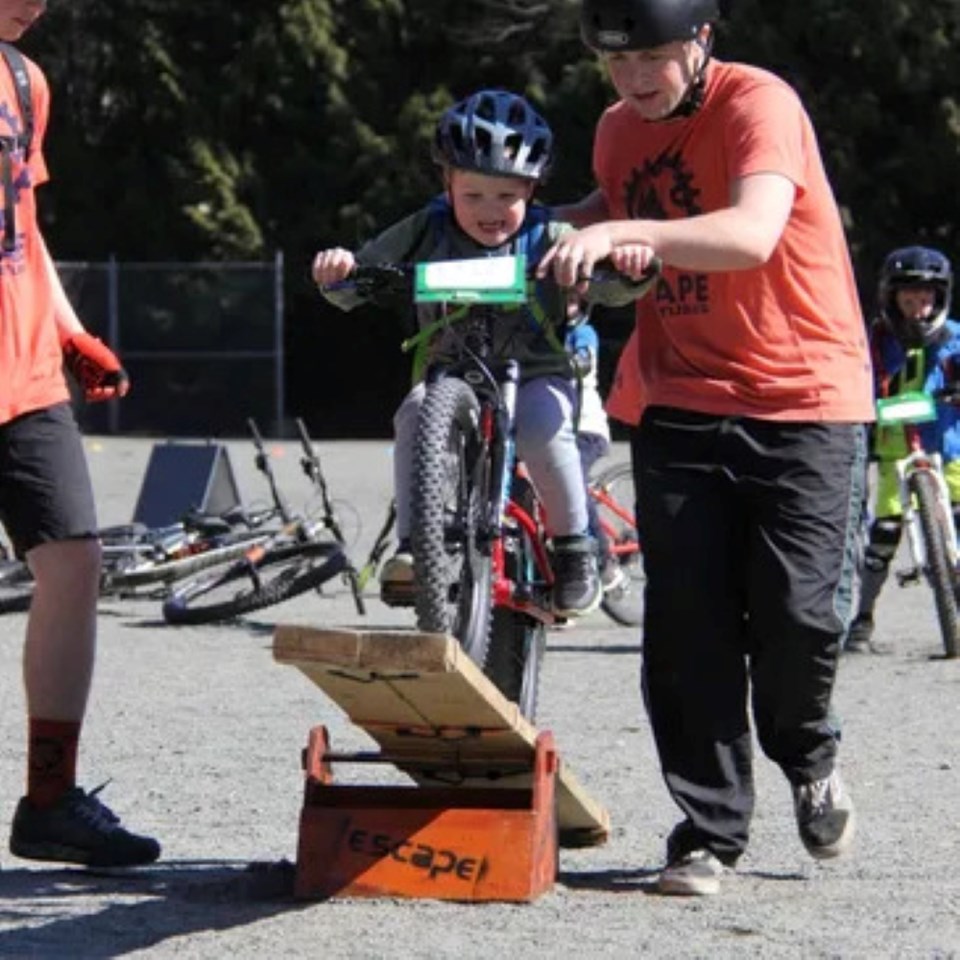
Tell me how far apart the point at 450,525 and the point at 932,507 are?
218 inches

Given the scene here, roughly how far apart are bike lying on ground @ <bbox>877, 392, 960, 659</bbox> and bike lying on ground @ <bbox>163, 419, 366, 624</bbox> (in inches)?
108

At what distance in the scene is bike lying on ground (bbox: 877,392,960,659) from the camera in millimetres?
12602

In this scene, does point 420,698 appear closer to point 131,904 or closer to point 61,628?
point 131,904

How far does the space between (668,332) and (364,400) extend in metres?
35.3

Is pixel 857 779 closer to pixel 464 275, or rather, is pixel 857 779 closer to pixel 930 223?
pixel 464 275

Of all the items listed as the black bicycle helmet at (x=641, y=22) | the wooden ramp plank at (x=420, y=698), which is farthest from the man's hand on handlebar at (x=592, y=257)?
the wooden ramp plank at (x=420, y=698)

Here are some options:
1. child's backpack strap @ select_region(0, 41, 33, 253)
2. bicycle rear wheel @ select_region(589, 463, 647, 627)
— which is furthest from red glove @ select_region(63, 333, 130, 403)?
bicycle rear wheel @ select_region(589, 463, 647, 627)

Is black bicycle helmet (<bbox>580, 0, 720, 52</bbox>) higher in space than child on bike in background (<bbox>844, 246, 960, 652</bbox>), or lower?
higher

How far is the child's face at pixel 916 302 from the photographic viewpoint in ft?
41.6

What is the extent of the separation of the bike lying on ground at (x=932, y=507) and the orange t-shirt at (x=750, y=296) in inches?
236

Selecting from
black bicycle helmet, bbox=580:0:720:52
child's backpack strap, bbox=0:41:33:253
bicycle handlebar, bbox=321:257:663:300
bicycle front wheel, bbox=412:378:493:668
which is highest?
black bicycle helmet, bbox=580:0:720:52

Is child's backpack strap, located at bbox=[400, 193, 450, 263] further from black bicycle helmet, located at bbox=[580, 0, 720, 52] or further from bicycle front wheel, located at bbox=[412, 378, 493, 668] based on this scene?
black bicycle helmet, located at bbox=[580, 0, 720, 52]

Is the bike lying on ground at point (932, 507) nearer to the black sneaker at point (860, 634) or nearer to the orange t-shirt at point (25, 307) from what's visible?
the black sneaker at point (860, 634)

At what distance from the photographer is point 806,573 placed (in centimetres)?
656
